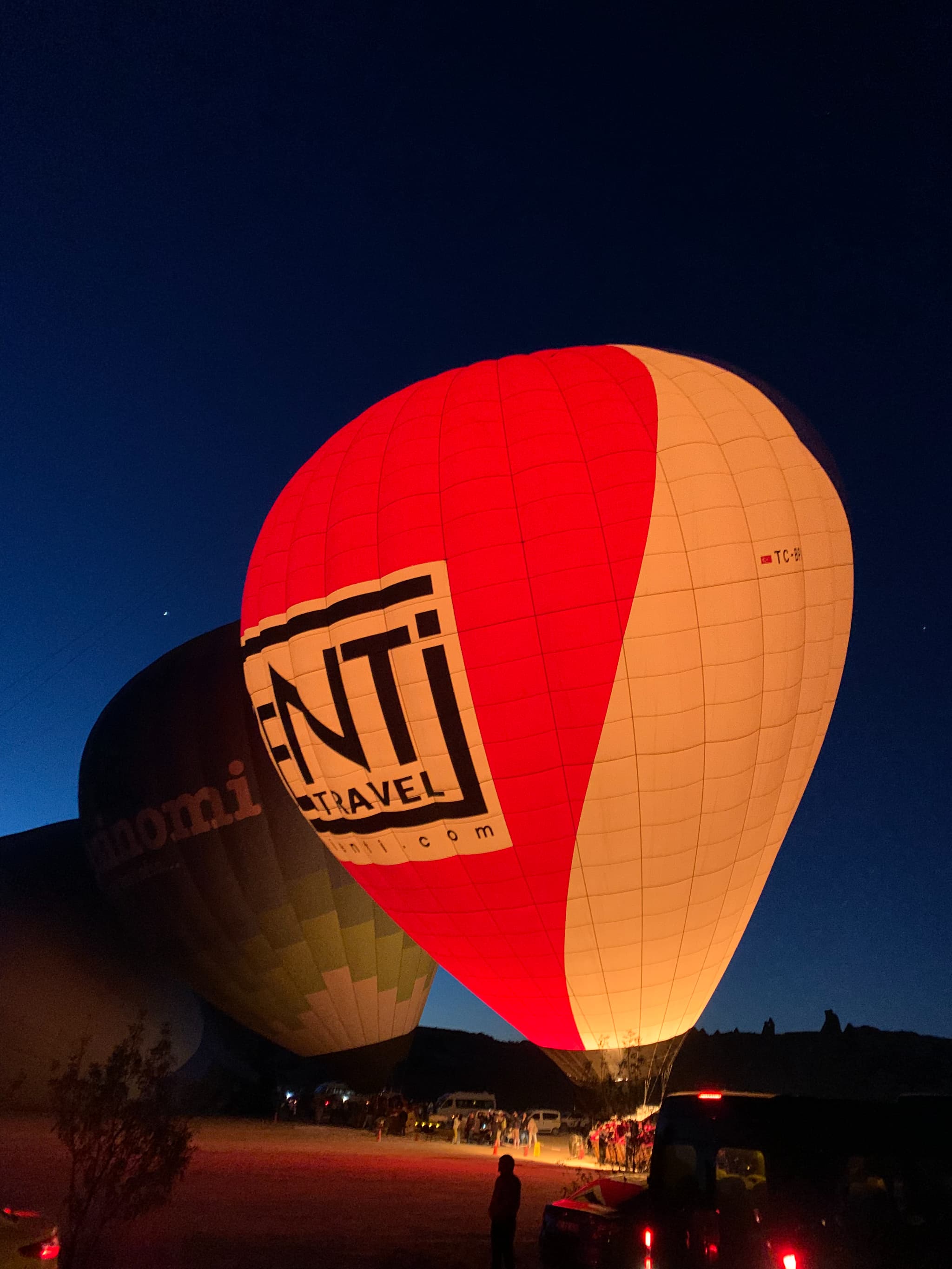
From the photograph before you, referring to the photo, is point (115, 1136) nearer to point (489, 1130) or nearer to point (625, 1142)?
point (625, 1142)

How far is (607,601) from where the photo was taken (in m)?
11.2

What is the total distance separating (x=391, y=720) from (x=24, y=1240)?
773cm

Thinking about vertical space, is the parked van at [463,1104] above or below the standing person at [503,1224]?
below

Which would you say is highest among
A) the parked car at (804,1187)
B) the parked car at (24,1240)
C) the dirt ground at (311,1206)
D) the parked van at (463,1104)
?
the parked car at (804,1187)

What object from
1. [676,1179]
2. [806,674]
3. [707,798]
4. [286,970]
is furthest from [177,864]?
[676,1179]

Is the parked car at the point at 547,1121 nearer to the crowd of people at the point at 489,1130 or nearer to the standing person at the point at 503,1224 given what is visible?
the crowd of people at the point at 489,1130

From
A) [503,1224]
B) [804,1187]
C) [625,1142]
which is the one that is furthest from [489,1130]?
[804,1187]

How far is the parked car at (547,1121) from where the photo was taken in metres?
25.4

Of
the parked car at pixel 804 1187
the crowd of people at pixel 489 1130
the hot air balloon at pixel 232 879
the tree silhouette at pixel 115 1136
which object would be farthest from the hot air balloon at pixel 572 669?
the crowd of people at pixel 489 1130

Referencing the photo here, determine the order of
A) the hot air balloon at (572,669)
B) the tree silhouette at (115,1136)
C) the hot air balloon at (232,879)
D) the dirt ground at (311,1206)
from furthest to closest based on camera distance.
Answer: the hot air balloon at (232,879), the hot air balloon at (572,669), the dirt ground at (311,1206), the tree silhouette at (115,1136)

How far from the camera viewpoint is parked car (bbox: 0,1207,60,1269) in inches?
169

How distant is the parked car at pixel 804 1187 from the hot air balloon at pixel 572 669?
6.78m

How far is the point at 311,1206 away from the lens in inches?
362

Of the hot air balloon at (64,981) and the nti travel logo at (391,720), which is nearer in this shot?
the nti travel logo at (391,720)
